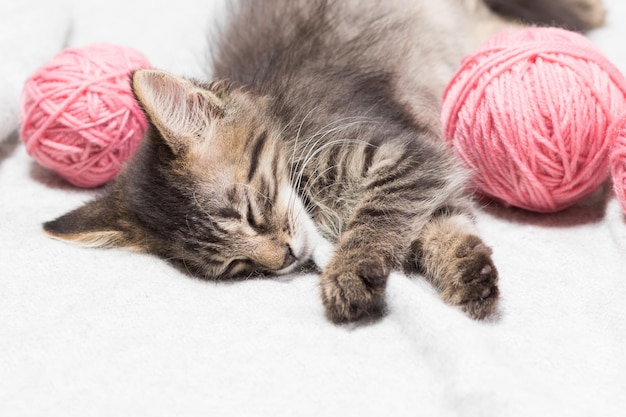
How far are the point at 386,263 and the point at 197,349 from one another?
0.41 metres

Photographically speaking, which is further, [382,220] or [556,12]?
[556,12]

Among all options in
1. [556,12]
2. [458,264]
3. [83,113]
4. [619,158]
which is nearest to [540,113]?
[619,158]

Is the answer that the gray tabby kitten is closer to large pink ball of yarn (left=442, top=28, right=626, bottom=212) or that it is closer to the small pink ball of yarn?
large pink ball of yarn (left=442, top=28, right=626, bottom=212)

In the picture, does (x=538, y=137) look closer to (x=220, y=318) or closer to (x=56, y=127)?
(x=220, y=318)

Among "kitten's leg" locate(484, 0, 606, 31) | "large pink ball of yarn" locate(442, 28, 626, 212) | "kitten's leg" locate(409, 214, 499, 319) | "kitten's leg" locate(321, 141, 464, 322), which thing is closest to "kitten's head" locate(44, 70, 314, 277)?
"kitten's leg" locate(321, 141, 464, 322)

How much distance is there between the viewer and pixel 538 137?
1.35 meters

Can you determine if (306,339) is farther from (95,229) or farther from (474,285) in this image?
(95,229)

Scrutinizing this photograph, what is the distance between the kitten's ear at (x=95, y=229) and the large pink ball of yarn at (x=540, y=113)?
858mm

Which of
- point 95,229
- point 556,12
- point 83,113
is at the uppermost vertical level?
point 83,113

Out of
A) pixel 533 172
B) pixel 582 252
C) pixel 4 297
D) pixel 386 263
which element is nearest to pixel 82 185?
pixel 4 297

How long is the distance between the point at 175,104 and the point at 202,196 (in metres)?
0.21

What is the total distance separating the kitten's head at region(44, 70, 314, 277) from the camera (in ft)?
4.30

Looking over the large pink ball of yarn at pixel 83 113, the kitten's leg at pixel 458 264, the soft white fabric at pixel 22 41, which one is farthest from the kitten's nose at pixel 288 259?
the soft white fabric at pixel 22 41

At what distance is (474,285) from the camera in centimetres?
118
